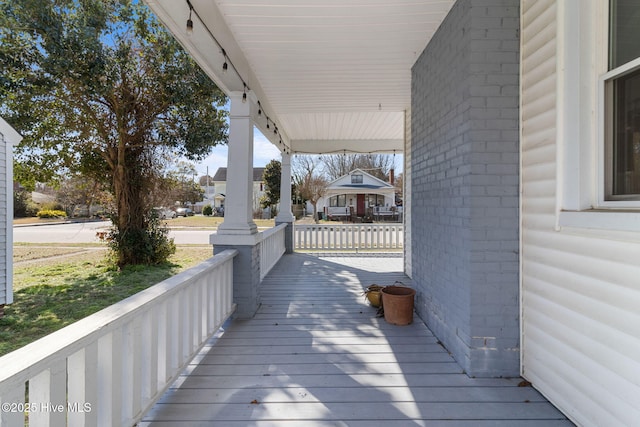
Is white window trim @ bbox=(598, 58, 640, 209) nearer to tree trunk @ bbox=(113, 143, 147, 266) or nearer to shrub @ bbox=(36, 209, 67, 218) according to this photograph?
tree trunk @ bbox=(113, 143, 147, 266)

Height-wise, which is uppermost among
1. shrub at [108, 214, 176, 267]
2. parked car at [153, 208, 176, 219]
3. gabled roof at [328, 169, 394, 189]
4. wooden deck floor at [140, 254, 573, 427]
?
gabled roof at [328, 169, 394, 189]

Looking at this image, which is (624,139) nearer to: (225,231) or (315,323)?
(315,323)

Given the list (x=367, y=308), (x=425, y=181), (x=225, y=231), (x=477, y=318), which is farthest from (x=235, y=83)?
(x=477, y=318)

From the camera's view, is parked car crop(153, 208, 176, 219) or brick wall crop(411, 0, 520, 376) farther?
parked car crop(153, 208, 176, 219)

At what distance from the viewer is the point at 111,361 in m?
1.39

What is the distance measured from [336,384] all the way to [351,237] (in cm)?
610

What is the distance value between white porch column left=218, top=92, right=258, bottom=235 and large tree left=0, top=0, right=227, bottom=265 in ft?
12.3

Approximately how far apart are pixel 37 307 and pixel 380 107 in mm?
5973

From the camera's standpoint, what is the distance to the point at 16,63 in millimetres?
5172

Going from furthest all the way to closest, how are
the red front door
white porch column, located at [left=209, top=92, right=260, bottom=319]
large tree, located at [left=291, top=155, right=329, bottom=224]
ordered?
the red front door
large tree, located at [left=291, top=155, right=329, bottom=224]
white porch column, located at [left=209, top=92, right=260, bottom=319]

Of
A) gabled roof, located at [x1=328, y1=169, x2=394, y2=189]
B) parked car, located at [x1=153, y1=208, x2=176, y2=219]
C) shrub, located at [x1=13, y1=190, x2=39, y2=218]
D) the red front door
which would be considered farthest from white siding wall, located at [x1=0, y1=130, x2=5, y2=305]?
shrub, located at [x1=13, y1=190, x2=39, y2=218]

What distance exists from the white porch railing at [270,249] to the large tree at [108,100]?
9.59ft

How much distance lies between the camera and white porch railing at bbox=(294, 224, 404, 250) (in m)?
7.98

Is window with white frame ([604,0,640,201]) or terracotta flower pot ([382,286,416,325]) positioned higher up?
window with white frame ([604,0,640,201])
